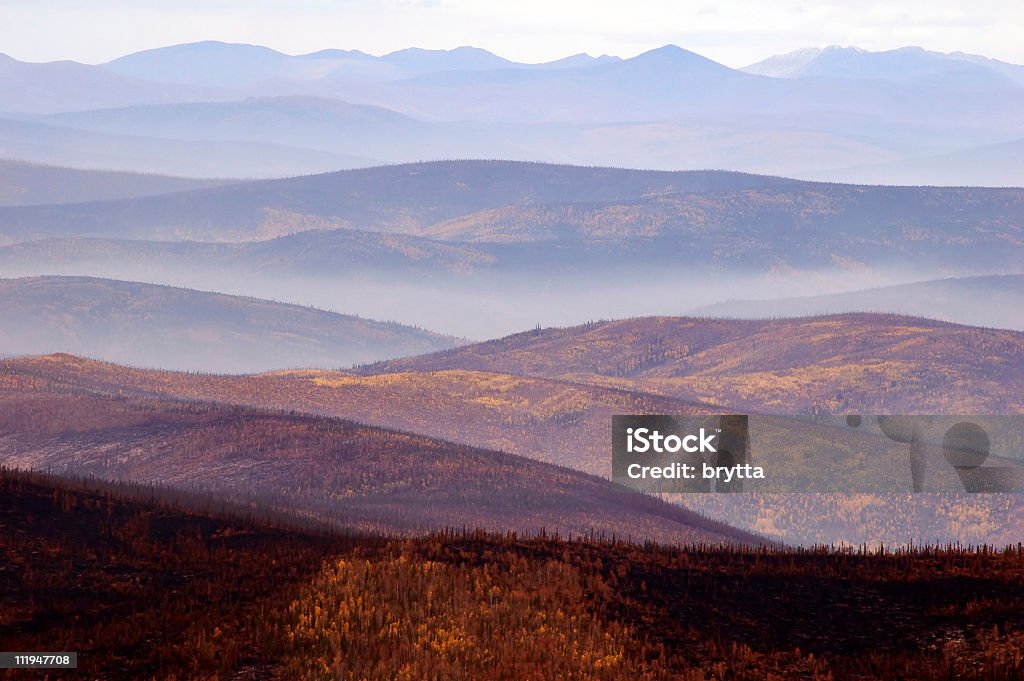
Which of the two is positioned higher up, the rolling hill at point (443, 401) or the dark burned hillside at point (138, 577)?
the rolling hill at point (443, 401)

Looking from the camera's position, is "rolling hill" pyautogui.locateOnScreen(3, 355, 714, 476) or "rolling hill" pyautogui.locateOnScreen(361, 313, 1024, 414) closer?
"rolling hill" pyautogui.locateOnScreen(3, 355, 714, 476)

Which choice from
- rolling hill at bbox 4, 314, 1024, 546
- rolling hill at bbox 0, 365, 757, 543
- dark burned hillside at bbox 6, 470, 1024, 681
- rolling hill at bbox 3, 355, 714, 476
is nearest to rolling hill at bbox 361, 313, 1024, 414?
rolling hill at bbox 4, 314, 1024, 546

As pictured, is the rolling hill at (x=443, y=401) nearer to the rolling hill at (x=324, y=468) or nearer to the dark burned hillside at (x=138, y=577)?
the rolling hill at (x=324, y=468)

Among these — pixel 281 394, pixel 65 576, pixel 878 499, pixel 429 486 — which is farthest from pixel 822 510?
pixel 65 576

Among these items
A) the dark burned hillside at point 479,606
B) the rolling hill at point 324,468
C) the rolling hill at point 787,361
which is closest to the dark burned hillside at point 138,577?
the dark burned hillside at point 479,606

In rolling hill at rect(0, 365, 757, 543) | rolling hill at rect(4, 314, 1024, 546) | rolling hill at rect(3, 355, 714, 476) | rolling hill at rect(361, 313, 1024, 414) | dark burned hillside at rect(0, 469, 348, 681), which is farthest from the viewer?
rolling hill at rect(361, 313, 1024, 414)

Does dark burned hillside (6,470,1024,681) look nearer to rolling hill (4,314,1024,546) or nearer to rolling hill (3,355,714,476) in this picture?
rolling hill (4,314,1024,546)

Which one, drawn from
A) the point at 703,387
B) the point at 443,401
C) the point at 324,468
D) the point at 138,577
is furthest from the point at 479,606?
the point at 703,387
